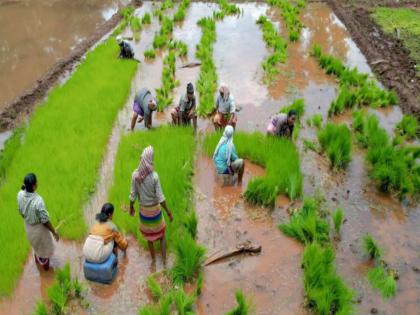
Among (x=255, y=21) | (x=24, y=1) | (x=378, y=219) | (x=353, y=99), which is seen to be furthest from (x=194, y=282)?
(x=24, y=1)

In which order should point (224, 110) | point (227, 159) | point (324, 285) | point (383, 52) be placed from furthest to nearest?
1. point (383, 52)
2. point (224, 110)
3. point (227, 159)
4. point (324, 285)

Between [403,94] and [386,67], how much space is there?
1.44m

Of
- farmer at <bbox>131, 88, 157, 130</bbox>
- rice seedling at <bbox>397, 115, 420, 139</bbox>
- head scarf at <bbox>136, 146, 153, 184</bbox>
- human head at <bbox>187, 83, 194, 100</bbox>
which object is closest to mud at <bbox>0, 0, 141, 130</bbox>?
farmer at <bbox>131, 88, 157, 130</bbox>

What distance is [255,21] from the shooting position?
13.8 metres

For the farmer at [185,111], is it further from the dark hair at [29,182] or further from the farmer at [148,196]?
the dark hair at [29,182]

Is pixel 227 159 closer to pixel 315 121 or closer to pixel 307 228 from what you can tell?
pixel 307 228

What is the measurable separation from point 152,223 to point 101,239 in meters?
0.52

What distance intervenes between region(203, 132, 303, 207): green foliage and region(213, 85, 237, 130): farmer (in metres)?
0.26

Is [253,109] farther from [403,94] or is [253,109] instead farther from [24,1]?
[24,1]

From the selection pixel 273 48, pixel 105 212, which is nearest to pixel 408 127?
pixel 273 48

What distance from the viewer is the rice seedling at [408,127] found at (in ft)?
25.2

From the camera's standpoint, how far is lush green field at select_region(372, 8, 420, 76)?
11.6 meters

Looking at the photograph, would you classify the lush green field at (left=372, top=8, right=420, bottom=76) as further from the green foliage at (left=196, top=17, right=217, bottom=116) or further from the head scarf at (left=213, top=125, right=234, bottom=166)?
the head scarf at (left=213, top=125, right=234, bottom=166)

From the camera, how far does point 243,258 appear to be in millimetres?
5262
